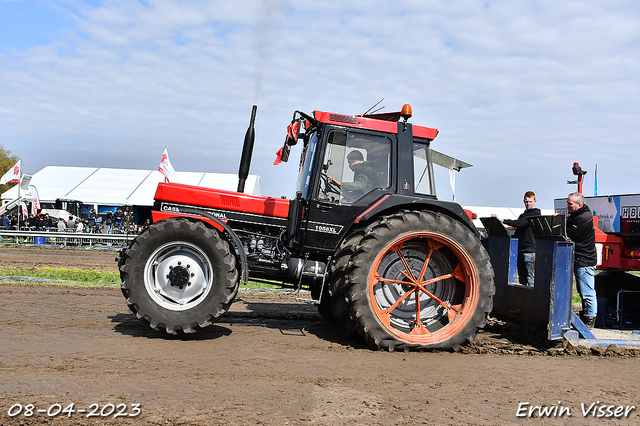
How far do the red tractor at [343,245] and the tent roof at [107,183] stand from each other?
19105mm

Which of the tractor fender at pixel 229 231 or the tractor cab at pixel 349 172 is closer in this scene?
the tractor fender at pixel 229 231

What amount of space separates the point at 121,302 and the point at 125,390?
4.09 meters

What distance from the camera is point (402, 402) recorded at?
3.41 meters

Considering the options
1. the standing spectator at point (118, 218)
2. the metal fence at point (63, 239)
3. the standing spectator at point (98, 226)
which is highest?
A: the standing spectator at point (118, 218)

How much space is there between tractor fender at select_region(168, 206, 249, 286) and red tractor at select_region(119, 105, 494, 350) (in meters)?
0.01

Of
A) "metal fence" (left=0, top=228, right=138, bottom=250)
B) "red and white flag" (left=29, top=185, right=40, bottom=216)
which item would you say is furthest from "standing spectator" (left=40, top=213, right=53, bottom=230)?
"red and white flag" (left=29, top=185, right=40, bottom=216)

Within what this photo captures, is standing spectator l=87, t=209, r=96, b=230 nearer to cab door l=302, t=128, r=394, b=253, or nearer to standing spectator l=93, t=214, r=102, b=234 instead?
standing spectator l=93, t=214, r=102, b=234

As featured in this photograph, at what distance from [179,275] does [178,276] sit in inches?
0.6

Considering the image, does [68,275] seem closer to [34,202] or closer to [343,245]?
[343,245]

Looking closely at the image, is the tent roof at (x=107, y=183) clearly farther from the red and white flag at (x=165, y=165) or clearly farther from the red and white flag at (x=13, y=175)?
the red and white flag at (x=165, y=165)

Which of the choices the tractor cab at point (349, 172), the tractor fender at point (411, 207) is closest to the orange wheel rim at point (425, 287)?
the tractor fender at point (411, 207)

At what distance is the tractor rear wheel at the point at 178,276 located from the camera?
4719 mm

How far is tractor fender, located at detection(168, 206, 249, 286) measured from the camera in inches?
191

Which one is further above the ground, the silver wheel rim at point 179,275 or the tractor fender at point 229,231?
the tractor fender at point 229,231
